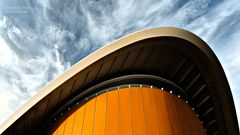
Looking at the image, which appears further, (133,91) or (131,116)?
(133,91)

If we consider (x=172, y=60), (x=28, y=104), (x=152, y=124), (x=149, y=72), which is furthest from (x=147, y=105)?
(x=28, y=104)

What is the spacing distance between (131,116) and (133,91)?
48.3 inches

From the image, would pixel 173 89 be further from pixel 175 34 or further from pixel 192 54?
pixel 175 34

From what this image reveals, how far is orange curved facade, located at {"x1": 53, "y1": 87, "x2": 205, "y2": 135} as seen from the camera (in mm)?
6867

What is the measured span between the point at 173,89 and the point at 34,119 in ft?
21.7

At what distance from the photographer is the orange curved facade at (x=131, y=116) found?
22.5 ft

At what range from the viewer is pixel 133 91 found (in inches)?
314

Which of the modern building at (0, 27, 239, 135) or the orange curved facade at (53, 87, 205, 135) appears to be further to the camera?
the modern building at (0, 27, 239, 135)

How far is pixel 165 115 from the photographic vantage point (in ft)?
24.8

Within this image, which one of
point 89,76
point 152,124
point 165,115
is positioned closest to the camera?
point 152,124

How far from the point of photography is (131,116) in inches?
279

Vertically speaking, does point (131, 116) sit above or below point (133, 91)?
below

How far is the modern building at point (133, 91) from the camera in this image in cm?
709

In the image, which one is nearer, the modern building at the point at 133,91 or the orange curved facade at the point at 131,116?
the orange curved facade at the point at 131,116
